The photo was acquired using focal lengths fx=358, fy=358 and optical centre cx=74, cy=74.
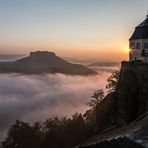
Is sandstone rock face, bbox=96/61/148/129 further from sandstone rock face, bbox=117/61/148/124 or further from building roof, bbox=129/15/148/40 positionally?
building roof, bbox=129/15/148/40

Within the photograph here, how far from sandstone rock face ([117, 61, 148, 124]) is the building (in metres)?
5.10

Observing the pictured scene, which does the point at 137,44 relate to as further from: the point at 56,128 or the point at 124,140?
the point at 124,140

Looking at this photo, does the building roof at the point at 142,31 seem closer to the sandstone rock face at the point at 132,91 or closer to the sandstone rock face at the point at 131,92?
the sandstone rock face at the point at 131,92

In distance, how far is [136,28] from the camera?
6375cm

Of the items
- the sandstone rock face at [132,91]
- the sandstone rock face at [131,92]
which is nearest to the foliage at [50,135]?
the sandstone rock face at [131,92]

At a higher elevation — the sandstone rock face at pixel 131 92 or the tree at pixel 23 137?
the sandstone rock face at pixel 131 92

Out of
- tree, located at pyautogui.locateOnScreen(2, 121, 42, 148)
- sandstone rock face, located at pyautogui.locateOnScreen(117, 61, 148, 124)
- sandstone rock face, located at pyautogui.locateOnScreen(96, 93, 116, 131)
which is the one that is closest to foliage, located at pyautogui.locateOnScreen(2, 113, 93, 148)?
tree, located at pyautogui.locateOnScreen(2, 121, 42, 148)

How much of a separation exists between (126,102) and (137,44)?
12973mm

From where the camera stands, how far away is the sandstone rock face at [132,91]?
52.1 metres

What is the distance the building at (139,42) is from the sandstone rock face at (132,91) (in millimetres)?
5101

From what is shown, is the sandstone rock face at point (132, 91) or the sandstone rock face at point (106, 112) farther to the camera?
the sandstone rock face at point (106, 112)

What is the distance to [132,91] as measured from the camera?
54.2m

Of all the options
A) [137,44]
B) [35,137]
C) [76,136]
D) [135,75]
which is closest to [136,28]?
[137,44]

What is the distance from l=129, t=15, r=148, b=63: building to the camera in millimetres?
60669
